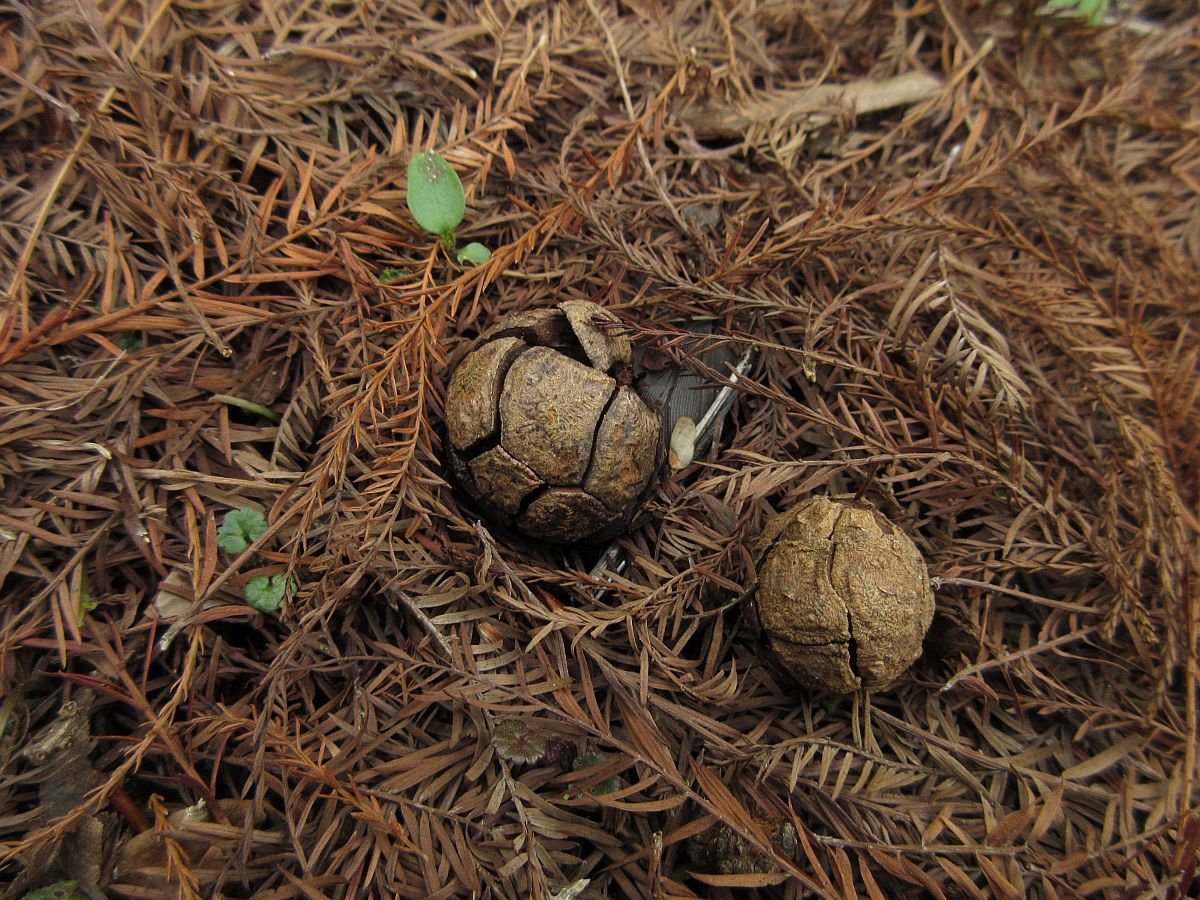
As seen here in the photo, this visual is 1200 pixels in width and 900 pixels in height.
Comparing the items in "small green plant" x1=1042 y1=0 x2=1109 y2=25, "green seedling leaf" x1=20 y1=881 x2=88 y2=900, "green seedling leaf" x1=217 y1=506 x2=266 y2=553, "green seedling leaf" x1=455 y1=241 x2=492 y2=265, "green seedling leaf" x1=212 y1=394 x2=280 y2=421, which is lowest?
"green seedling leaf" x1=20 y1=881 x2=88 y2=900

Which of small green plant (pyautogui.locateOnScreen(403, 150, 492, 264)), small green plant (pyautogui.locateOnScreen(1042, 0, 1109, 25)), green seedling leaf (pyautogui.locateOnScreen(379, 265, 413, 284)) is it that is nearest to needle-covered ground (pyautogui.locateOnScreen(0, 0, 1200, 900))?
green seedling leaf (pyautogui.locateOnScreen(379, 265, 413, 284))

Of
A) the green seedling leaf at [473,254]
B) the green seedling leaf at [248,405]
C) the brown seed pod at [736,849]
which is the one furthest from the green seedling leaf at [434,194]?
the brown seed pod at [736,849]

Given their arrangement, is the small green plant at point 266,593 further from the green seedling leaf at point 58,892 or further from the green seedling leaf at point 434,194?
the green seedling leaf at point 434,194

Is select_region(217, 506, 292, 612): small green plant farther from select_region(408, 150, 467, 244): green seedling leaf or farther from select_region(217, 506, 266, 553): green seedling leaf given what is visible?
select_region(408, 150, 467, 244): green seedling leaf

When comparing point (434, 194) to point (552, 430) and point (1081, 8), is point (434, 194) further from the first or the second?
point (1081, 8)

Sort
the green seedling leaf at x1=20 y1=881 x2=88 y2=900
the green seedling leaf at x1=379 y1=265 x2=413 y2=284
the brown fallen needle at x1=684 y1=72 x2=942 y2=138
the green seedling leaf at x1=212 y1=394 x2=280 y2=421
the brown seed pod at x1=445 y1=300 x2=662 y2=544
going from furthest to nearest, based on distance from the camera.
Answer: the brown fallen needle at x1=684 y1=72 x2=942 y2=138 → the green seedling leaf at x1=379 y1=265 x2=413 y2=284 → the green seedling leaf at x1=212 y1=394 x2=280 y2=421 → the brown seed pod at x1=445 y1=300 x2=662 y2=544 → the green seedling leaf at x1=20 y1=881 x2=88 y2=900

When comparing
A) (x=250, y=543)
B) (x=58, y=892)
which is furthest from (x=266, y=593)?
(x=58, y=892)

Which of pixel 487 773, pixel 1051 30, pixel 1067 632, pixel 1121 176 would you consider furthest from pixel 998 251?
pixel 487 773
